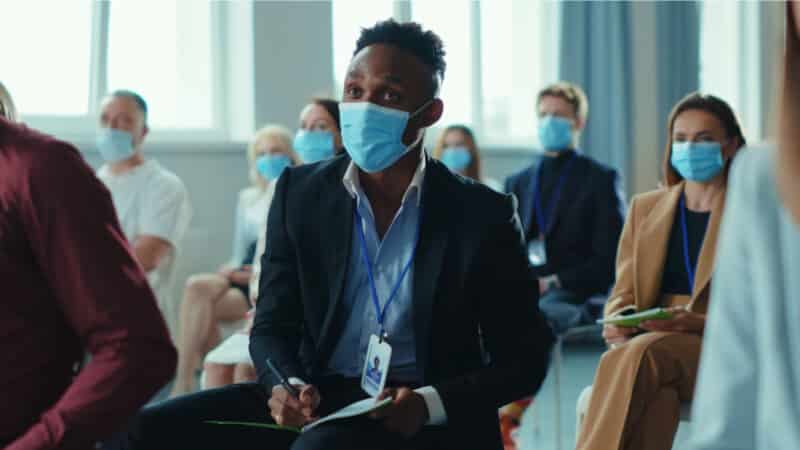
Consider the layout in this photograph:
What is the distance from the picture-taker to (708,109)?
11.3ft

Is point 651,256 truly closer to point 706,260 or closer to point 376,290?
point 706,260

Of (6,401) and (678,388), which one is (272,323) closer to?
(6,401)

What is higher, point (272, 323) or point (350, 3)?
point (350, 3)

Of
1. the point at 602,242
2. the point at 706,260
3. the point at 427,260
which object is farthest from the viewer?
the point at 602,242

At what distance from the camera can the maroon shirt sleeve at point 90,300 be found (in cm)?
132

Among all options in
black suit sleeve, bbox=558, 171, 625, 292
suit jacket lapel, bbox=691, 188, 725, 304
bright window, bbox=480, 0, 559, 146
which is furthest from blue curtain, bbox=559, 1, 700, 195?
suit jacket lapel, bbox=691, 188, 725, 304

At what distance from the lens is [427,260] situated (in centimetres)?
219

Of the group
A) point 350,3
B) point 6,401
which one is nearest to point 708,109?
point 6,401

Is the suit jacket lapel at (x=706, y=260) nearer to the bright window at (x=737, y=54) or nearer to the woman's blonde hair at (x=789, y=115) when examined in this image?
the woman's blonde hair at (x=789, y=115)

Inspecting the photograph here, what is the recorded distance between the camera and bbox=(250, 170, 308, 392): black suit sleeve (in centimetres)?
228

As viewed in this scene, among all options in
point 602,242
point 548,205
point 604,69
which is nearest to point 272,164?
point 548,205

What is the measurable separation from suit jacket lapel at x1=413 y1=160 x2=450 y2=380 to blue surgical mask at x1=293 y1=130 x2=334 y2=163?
211 centimetres

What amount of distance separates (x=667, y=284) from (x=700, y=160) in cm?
41

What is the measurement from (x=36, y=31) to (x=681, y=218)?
428cm
